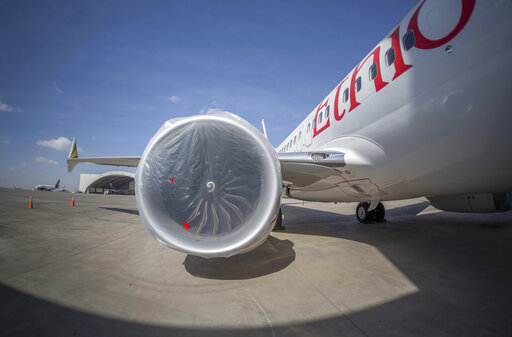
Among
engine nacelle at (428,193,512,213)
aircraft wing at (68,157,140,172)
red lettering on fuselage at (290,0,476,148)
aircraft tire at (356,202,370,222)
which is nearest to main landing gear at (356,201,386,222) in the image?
aircraft tire at (356,202,370,222)

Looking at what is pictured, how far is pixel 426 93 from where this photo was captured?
2713 millimetres

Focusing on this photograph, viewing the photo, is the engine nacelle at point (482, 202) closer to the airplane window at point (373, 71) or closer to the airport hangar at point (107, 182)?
the airplane window at point (373, 71)

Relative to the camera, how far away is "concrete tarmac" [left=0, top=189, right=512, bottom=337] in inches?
72.9

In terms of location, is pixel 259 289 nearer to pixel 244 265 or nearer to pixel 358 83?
pixel 244 265

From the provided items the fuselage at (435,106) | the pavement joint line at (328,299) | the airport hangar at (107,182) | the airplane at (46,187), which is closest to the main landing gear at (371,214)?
the fuselage at (435,106)

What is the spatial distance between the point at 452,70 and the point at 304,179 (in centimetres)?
290

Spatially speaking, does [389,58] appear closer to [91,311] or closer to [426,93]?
[426,93]

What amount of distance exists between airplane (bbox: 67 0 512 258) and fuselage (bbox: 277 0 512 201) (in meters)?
0.01

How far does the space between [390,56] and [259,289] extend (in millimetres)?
3488

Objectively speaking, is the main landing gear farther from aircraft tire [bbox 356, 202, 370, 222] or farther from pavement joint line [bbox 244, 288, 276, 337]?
pavement joint line [bbox 244, 288, 276, 337]

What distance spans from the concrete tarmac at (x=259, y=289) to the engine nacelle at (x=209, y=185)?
567 mm

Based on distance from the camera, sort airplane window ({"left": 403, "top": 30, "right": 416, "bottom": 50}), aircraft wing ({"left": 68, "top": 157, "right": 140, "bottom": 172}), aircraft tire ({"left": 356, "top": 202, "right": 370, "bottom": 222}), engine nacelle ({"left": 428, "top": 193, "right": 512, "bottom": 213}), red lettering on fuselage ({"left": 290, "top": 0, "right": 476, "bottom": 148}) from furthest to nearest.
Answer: aircraft tire ({"left": 356, "top": 202, "right": 370, "bottom": 222})
aircraft wing ({"left": 68, "top": 157, "right": 140, "bottom": 172})
engine nacelle ({"left": 428, "top": 193, "right": 512, "bottom": 213})
airplane window ({"left": 403, "top": 30, "right": 416, "bottom": 50})
red lettering on fuselage ({"left": 290, "top": 0, "right": 476, "bottom": 148})

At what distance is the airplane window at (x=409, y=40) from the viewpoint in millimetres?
2923

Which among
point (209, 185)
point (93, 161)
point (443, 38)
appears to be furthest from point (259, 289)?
point (93, 161)
